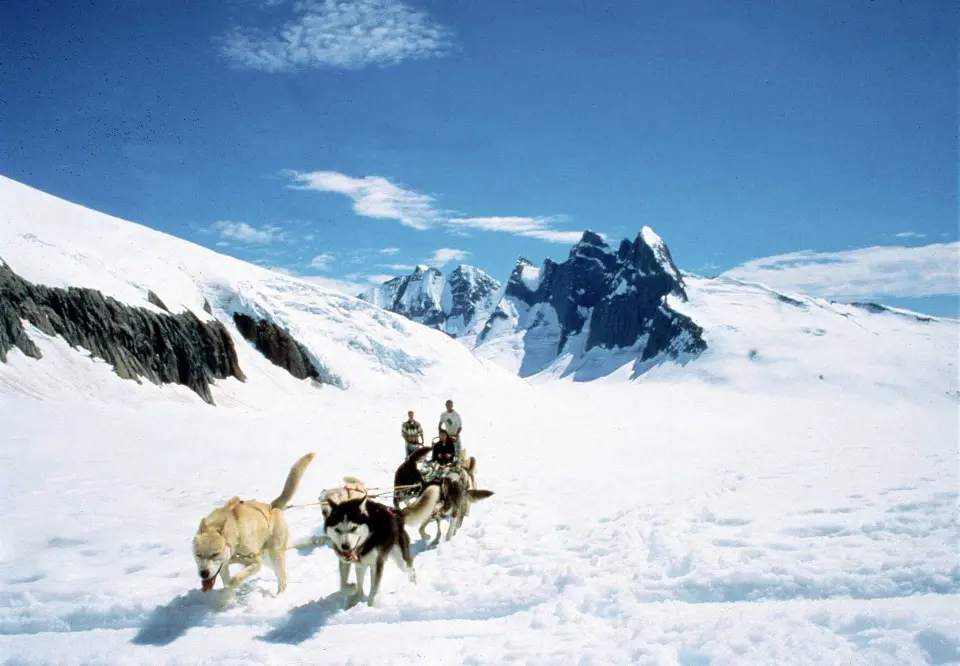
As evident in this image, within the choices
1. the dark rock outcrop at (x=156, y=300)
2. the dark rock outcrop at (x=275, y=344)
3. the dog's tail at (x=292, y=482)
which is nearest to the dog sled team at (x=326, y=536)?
the dog's tail at (x=292, y=482)

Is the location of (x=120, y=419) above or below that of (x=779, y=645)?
above

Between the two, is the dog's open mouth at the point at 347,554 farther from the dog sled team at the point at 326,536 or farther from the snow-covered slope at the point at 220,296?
the snow-covered slope at the point at 220,296

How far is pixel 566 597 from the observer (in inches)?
282

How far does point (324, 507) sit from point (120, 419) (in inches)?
734

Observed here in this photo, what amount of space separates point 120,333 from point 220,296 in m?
17.3

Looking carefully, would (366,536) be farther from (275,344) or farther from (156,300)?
(275,344)

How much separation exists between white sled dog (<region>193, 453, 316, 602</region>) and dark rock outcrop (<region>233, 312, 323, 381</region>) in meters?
40.1

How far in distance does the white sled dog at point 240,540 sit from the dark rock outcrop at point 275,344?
40090 millimetres

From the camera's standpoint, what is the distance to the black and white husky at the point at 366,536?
6332 millimetres

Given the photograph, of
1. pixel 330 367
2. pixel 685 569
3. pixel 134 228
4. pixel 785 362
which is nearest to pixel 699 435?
pixel 685 569

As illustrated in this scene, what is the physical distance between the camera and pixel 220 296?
4641 centimetres

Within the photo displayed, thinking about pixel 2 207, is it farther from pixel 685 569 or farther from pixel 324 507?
pixel 685 569

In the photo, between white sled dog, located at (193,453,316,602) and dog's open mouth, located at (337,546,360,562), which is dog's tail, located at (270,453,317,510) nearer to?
white sled dog, located at (193,453,316,602)

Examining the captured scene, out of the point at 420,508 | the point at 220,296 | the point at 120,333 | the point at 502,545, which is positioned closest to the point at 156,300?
the point at 120,333
